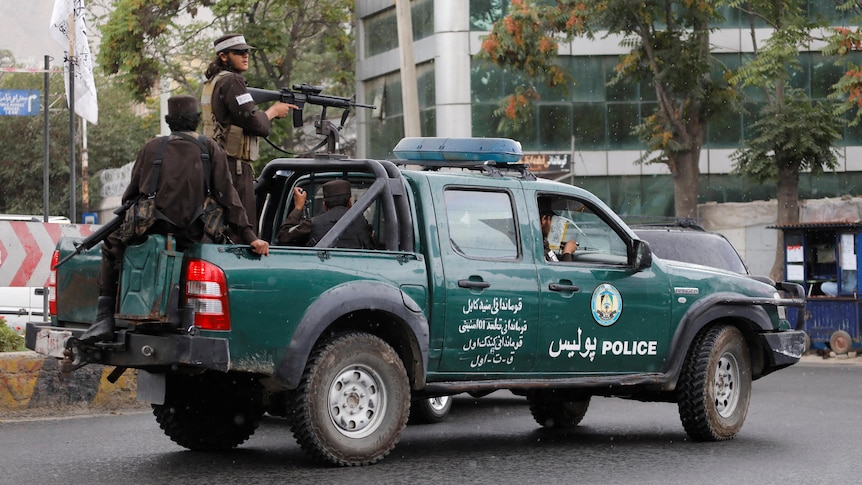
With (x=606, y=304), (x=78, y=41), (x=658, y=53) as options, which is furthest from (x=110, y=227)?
(x=658, y=53)

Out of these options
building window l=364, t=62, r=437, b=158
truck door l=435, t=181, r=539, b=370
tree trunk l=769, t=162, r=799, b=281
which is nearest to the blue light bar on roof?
truck door l=435, t=181, r=539, b=370

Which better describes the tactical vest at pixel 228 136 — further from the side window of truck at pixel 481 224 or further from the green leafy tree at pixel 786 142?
the green leafy tree at pixel 786 142

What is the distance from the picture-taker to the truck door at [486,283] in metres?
8.47

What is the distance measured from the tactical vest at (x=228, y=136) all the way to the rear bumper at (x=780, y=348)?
4089 millimetres

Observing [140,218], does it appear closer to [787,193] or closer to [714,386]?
[714,386]

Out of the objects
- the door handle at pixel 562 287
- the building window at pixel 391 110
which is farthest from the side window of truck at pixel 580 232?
the building window at pixel 391 110

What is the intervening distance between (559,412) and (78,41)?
17280 mm

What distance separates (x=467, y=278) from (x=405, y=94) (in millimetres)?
10853

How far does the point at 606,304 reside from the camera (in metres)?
9.24

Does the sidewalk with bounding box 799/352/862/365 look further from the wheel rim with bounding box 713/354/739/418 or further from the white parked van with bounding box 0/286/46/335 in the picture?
the wheel rim with bounding box 713/354/739/418

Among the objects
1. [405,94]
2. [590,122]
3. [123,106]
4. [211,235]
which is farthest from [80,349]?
[123,106]

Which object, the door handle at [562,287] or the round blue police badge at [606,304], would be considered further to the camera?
the round blue police badge at [606,304]

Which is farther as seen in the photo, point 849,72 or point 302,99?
point 849,72

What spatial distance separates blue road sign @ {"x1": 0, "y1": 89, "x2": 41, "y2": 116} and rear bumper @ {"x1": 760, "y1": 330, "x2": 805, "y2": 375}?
28.0 meters
